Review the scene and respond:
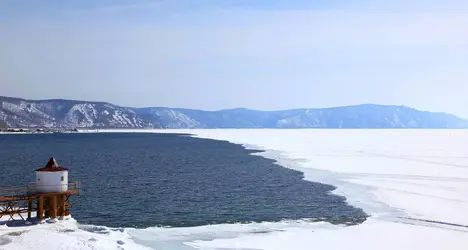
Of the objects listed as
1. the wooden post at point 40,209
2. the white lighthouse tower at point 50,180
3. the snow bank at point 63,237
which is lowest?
the snow bank at point 63,237

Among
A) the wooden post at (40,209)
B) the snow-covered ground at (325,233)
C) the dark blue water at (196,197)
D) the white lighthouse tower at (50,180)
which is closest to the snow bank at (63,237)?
the snow-covered ground at (325,233)

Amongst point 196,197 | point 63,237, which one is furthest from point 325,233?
point 196,197

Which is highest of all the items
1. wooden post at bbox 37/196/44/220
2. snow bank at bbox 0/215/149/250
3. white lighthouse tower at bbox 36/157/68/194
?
white lighthouse tower at bbox 36/157/68/194

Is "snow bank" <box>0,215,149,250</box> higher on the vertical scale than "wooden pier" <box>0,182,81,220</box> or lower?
lower

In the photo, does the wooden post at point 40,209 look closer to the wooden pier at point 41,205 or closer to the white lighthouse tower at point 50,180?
the wooden pier at point 41,205

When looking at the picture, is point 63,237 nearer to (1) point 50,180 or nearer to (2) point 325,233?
(1) point 50,180

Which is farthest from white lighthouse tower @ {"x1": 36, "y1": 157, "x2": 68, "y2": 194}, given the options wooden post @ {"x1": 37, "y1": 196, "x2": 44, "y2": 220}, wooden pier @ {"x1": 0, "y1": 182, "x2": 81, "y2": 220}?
wooden post @ {"x1": 37, "y1": 196, "x2": 44, "y2": 220}

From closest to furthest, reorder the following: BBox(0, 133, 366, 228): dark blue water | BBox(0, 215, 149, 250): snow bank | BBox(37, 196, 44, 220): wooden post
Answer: BBox(0, 215, 149, 250): snow bank, BBox(37, 196, 44, 220): wooden post, BBox(0, 133, 366, 228): dark blue water

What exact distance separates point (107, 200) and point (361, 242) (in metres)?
20.6

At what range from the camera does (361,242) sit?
2212cm

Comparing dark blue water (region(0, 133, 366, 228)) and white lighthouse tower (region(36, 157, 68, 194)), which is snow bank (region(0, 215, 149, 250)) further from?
white lighthouse tower (region(36, 157, 68, 194))

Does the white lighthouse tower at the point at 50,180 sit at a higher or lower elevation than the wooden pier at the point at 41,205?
higher

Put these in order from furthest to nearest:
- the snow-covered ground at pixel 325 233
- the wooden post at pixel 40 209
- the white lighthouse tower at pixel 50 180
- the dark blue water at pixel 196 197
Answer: the dark blue water at pixel 196 197 → the white lighthouse tower at pixel 50 180 → the wooden post at pixel 40 209 → the snow-covered ground at pixel 325 233

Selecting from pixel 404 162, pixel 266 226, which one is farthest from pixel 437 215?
pixel 404 162
